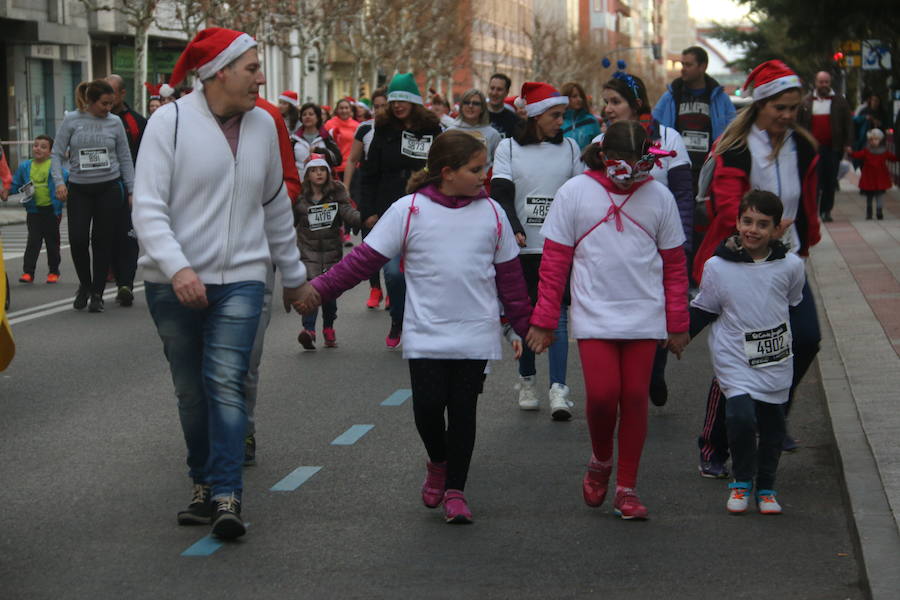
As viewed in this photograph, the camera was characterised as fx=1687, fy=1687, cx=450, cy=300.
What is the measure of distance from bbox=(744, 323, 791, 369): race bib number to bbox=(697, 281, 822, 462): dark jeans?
8.9 inches

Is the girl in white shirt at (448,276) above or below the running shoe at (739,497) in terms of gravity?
above

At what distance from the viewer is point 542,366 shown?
11.0m

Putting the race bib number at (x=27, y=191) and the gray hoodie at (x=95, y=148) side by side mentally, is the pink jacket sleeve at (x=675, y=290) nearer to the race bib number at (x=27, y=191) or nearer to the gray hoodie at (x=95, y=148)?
the gray hoodie at (x=95, y=148)

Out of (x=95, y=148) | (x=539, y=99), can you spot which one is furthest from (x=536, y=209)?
(x=95, y=148)

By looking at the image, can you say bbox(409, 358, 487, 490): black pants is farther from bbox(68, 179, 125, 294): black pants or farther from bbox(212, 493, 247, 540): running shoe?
bbox(68, 179, 125, 294): black pants

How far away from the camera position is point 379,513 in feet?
21.8

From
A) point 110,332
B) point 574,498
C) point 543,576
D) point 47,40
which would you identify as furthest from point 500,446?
point 47,40

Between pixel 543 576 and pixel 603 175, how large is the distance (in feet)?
5.70

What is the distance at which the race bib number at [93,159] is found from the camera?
1420cm

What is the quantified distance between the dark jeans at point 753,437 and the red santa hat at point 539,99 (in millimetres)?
2748

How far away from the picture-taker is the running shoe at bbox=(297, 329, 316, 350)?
11758 millimetres

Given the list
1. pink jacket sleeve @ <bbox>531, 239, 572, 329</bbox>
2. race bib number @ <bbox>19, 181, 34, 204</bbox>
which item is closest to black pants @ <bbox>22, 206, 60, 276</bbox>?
race bib number @ <bbox>19, 181, 34, 204</bbox>

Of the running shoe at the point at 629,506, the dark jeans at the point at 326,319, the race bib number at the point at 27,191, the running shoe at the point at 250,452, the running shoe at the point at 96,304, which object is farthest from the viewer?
the race bib number at the point at 27,191

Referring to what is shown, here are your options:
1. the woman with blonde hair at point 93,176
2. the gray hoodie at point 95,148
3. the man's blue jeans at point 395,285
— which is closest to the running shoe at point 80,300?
the woman with blonde hair at point 93,176
